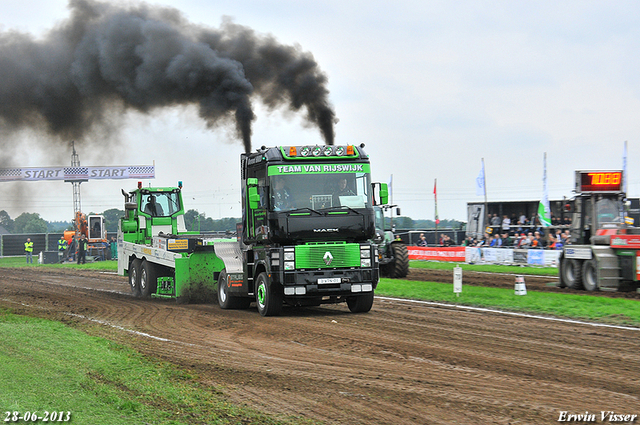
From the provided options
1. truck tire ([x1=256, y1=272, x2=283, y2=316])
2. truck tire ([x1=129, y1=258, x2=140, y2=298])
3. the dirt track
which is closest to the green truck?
truck tire ([x1=256, y1=272, x2=283, y2=316])

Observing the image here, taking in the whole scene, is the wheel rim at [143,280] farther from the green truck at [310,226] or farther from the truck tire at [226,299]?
the green truck at [310,226]

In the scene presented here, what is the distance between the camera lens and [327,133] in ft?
68.5

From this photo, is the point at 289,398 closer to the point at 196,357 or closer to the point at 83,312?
the point at 196,357

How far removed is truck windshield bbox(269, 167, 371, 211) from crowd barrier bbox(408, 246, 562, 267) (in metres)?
18.3

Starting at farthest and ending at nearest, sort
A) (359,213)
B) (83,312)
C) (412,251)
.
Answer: (412,251)
(83,312)
(359,213)

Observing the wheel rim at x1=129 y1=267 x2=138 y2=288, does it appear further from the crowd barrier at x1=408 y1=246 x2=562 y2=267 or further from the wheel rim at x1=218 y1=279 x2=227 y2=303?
the crowd barrier at x1=408 y1=246 x2=562 y2=267

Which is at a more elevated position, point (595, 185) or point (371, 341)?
point (595, 185)

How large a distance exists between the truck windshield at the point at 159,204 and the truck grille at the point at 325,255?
9602 mm

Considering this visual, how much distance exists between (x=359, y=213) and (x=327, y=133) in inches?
308

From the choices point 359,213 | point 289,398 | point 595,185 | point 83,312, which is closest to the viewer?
point 289,398

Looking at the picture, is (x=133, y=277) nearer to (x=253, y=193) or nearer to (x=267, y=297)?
(x=267, y=297)

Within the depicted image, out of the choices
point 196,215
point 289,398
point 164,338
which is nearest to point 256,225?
point 164,338

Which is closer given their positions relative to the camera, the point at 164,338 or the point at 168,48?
the point at 164,338

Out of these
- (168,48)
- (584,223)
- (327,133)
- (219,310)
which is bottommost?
(219,310)
